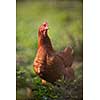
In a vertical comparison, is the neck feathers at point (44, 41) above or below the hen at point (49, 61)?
above

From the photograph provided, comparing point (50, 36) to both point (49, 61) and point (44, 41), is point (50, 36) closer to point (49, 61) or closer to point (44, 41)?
point (44, 41)

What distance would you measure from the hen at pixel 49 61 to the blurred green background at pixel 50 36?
3 cm

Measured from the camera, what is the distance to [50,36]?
6.47ft

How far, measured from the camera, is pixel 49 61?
6.45 feet

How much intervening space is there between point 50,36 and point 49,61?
0.17 metres

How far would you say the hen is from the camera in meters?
1.96

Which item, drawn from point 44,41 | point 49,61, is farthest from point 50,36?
point 49,61

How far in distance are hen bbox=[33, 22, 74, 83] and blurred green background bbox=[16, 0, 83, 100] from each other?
28 millimetres

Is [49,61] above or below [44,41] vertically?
below

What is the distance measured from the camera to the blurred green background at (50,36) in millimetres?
1960
